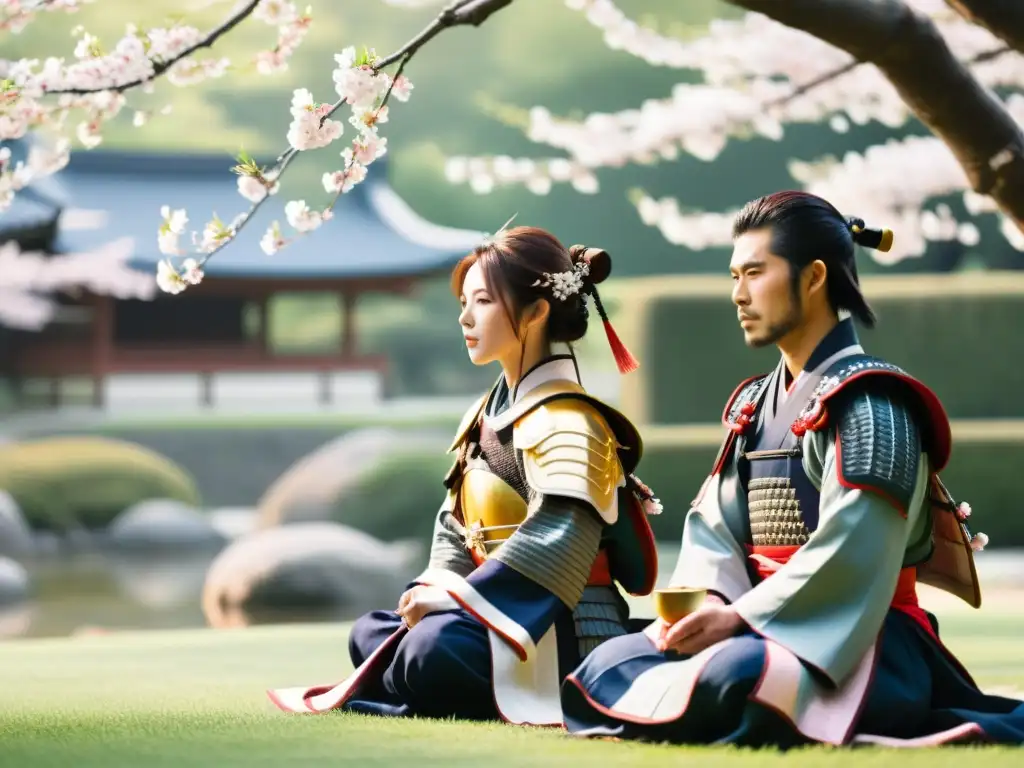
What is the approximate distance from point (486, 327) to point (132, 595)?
835 cm

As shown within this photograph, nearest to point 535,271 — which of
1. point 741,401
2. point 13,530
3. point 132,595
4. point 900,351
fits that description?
point 741,401

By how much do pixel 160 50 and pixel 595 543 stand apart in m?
2.01

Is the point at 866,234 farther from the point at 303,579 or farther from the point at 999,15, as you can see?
the point at 303,579

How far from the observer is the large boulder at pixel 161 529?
38.6 ft

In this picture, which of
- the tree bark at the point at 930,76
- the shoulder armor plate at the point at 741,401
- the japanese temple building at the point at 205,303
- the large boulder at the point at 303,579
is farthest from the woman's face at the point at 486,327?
the japanese temple building at the point at 205,303

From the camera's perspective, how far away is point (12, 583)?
34.2 ft

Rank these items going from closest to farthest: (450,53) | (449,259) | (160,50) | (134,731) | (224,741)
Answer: (224,741) → (134,731) → (160,50) → (450,53) → (449,259)

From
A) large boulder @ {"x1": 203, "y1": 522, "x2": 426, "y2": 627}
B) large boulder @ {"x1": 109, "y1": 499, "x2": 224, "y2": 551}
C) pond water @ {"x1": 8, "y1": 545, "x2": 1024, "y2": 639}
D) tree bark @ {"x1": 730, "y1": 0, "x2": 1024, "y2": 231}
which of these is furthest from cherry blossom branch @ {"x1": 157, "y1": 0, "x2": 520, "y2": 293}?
large boulder @ {"x1": 109, "y1": 499, "x2": 224, "y2": 551}

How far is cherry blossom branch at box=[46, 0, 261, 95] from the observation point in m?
3.14

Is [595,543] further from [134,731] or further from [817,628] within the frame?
[134,731]

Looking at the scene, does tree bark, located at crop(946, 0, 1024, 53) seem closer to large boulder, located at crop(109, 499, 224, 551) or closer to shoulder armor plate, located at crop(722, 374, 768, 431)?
shoulder armor plate, located at crop(722, 374, 768, 431)

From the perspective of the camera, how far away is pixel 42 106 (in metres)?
3.98

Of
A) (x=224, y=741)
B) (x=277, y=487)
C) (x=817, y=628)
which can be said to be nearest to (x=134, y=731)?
(x=224, y=741)

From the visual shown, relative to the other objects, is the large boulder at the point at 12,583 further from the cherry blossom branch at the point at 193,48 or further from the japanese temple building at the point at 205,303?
the cherry blossom branch at the point at 193,48
